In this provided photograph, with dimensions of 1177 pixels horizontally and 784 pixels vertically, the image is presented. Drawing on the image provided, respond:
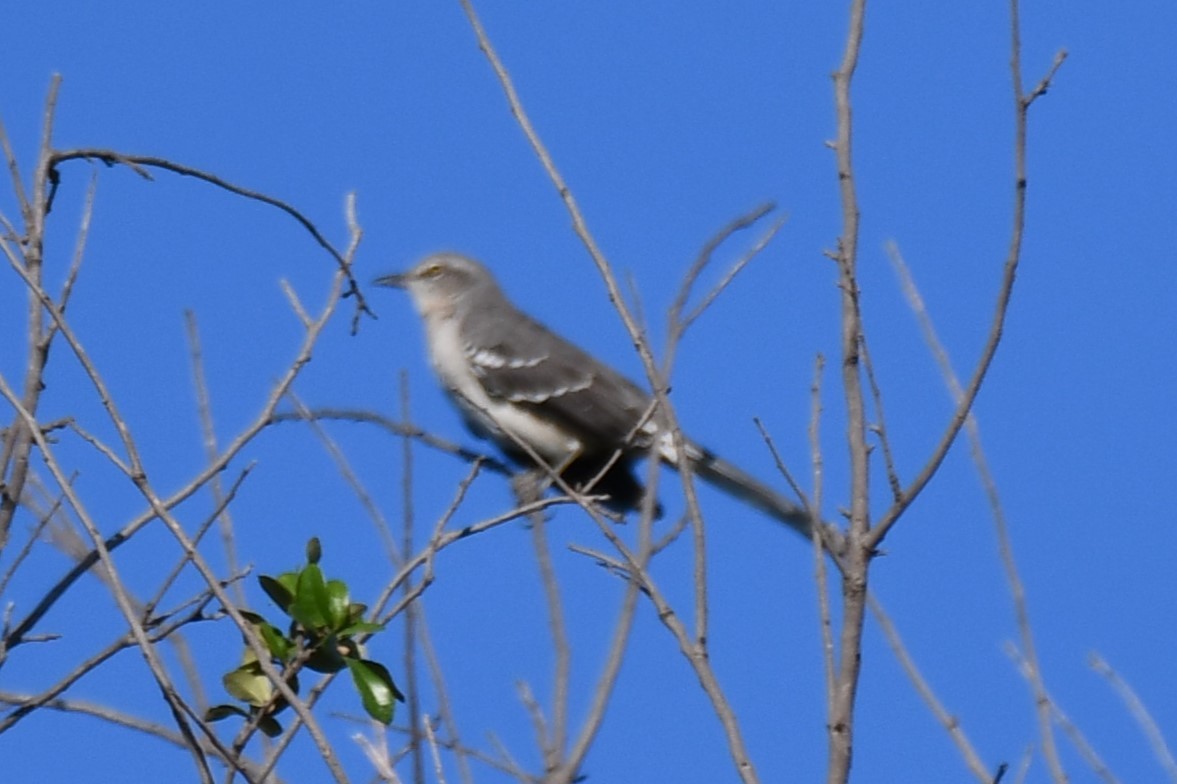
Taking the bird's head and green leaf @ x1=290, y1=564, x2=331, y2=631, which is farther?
the bird's head

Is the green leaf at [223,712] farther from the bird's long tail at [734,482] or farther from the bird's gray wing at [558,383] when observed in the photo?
the bird's gray wing at [558,383]

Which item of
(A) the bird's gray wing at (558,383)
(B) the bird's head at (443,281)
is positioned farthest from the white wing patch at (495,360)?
(B) the bird's head at (443,281)

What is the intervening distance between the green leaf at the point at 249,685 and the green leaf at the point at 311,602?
0.38 feet

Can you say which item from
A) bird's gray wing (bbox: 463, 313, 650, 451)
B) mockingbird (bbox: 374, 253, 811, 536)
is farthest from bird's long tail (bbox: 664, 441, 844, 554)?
bird's gray wing (bbox: 463, 313, 650, 451)

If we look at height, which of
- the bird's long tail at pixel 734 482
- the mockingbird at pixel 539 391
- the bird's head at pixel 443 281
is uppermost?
the bird's head at pixel 443 281

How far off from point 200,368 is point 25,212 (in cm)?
66

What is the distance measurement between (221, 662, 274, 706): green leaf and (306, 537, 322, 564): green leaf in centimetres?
20

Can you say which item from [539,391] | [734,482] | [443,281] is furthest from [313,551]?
[443,281]

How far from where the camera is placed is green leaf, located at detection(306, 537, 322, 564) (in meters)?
2.98

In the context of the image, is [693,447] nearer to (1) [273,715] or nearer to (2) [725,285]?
(2) [725,285]

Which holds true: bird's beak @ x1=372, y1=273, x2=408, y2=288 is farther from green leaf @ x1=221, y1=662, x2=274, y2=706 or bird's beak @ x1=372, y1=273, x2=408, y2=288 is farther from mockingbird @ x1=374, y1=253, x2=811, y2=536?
green leaf @ x1=221, y1=662, x2=274, y2=706

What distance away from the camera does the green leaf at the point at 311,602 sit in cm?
291

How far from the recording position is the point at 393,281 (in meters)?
8.95

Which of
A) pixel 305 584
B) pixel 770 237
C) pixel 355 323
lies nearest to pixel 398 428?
pixel 355 323
